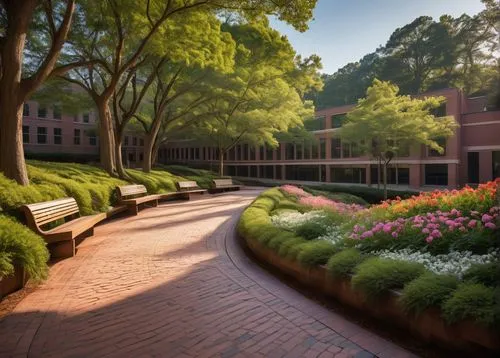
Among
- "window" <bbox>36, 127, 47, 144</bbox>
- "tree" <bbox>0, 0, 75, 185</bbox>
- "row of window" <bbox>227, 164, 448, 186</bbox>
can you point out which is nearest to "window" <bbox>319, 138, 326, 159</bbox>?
"row of window" <bbox>227, 164, 448, 186</bbox>

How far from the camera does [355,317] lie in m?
4.36

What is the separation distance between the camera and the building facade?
3222 cm

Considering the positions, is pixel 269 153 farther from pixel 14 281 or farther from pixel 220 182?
pixel 14 281

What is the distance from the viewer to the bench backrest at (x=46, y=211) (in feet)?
20.7

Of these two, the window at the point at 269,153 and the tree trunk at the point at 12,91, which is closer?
the tree trunk at the point at 12,91

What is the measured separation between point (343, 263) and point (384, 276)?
2.30 ft

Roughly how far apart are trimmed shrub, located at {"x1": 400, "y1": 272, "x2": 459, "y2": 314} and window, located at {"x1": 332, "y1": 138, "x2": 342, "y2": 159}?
39024 millimetres

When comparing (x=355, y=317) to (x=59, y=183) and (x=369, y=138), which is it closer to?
(x=59, y=183)

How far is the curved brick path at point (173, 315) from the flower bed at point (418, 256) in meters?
0.48

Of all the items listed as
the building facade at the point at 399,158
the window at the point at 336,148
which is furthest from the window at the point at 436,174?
the window at the point at 336,148

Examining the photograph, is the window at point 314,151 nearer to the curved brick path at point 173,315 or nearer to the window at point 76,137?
the window at point 76,137

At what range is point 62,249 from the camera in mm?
6863

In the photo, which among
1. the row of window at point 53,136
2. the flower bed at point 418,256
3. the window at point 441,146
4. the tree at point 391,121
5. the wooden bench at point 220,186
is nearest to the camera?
the flower bed at point 418,256

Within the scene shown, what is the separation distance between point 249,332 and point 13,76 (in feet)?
27.8
